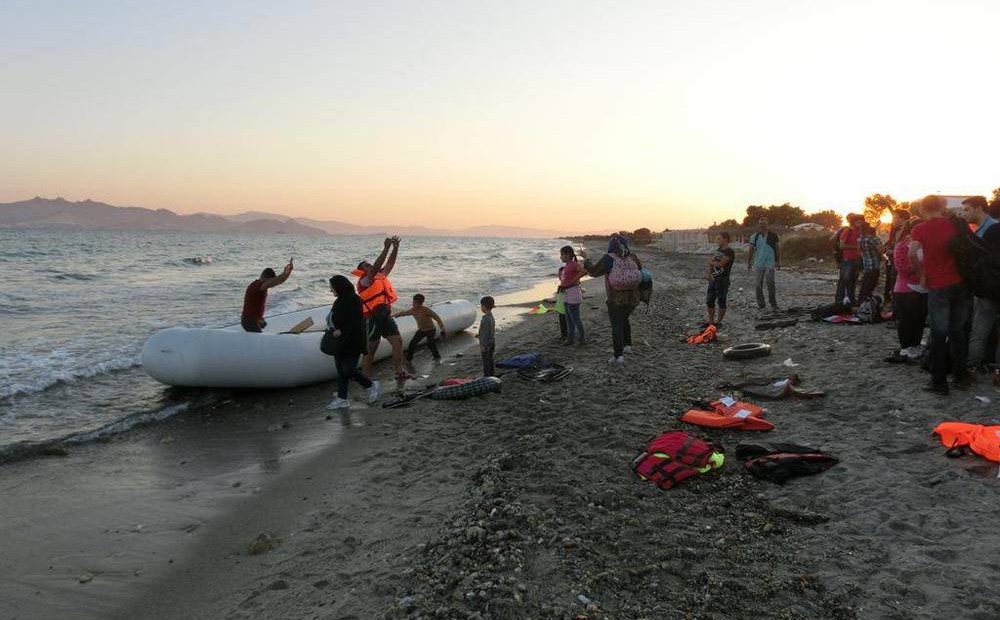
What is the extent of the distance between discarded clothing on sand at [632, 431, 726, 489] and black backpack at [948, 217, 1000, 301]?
298cm

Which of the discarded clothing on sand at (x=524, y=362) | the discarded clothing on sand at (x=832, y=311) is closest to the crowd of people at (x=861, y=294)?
the discarded clothing on sand at (x=832, y=311)

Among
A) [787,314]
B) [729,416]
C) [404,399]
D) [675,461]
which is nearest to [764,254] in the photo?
[787,314]

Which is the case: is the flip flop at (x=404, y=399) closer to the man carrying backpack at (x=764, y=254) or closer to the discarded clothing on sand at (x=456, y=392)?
the discarded clothing on sand at (x=456, y=392)

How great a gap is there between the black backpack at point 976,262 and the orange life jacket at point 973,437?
150 centimetres

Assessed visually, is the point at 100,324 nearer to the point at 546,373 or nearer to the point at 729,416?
the point at 546,373

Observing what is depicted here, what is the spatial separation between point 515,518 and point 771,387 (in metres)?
3.96

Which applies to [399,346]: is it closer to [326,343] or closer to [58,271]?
[326,343]

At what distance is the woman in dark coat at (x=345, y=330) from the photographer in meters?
7.16

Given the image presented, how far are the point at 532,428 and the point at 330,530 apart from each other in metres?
2.29

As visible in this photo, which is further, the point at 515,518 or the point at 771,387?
the point at 771,387

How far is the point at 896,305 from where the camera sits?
677 centimetres

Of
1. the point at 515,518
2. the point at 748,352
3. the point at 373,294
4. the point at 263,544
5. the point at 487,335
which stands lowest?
the point at 263,544

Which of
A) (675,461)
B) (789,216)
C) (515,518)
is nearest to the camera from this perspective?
(515,518)

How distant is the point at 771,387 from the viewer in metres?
6.30
